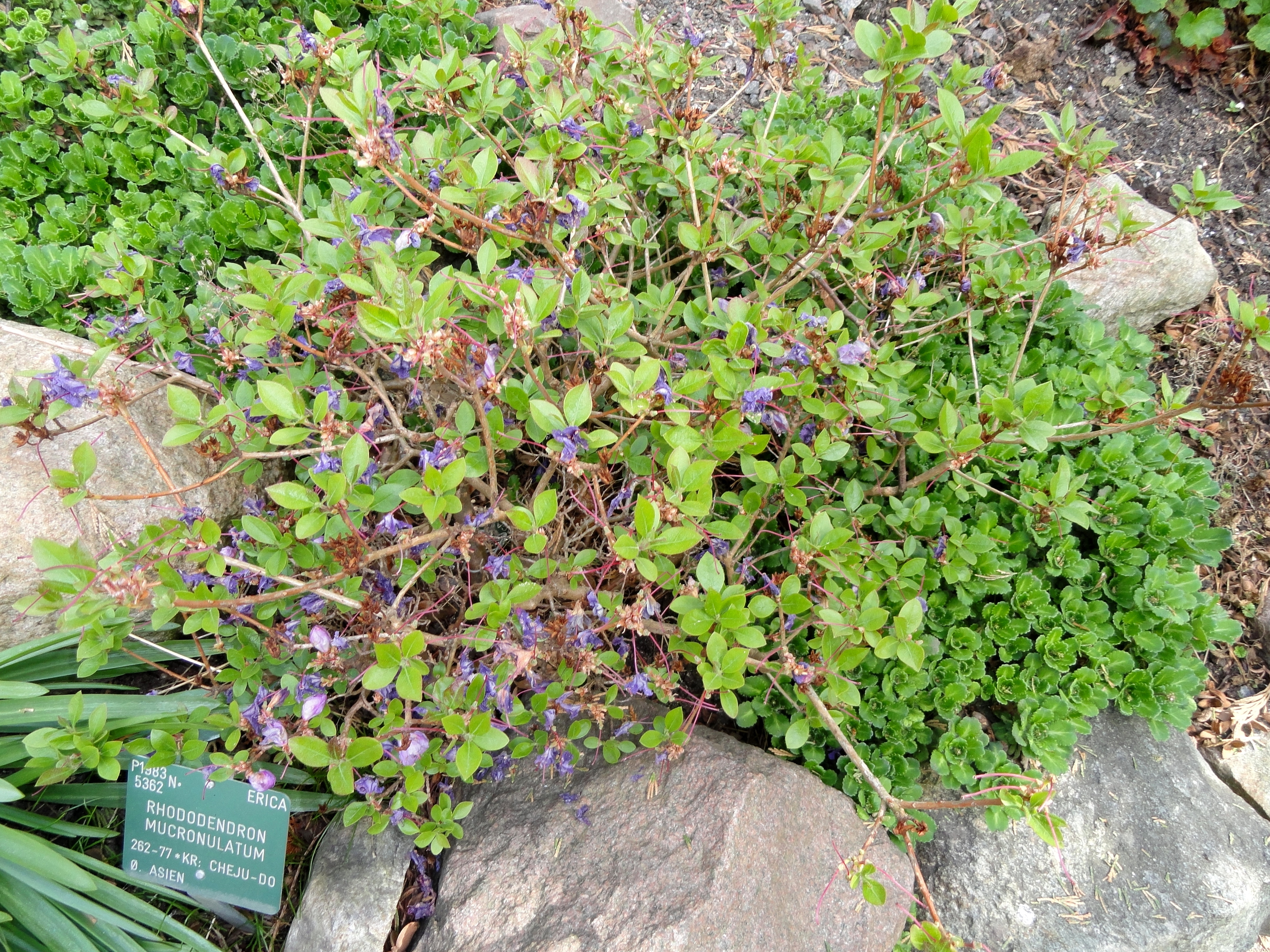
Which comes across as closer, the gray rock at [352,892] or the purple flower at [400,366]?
the purple flower at [400,366]

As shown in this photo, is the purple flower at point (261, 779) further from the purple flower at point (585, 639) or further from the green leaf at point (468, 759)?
the purple flower at point (585, 639)

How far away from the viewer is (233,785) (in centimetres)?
200

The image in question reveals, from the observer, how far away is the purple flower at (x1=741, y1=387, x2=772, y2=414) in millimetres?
1875

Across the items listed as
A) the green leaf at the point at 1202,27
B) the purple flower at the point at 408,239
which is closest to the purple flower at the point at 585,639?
the purple flower at the point at 408,239

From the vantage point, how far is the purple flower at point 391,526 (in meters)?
1.83

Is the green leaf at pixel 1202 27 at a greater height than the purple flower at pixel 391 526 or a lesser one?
greater

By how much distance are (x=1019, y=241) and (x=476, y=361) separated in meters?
1.89

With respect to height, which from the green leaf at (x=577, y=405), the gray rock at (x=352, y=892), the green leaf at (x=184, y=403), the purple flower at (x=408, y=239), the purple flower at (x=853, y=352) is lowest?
the gray rock at (x=352, y=892)

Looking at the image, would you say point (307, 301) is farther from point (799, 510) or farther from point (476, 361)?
point (799, 510)

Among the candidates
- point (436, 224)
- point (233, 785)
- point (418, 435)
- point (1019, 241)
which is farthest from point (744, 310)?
point (233, 785)

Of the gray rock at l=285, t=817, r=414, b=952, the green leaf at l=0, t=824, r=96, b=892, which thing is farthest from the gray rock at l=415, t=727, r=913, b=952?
the green leaf at l=0, t=824, r=96, b=892

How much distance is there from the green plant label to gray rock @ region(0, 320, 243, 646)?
2.14 feet

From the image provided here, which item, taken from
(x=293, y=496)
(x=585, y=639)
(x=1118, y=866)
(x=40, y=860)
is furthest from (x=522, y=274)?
(x=1118, y=866)

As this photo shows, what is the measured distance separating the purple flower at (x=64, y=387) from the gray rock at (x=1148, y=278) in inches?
125
